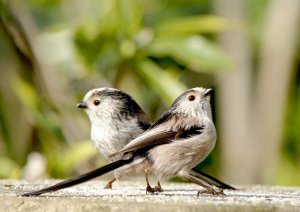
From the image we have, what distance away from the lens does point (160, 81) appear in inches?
117

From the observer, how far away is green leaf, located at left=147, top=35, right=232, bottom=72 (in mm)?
3018

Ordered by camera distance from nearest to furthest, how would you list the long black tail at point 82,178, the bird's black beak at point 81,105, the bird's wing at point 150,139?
the long black tail at point 82,178, the bird's wing at point 150,139, the bird's black beak at point 81,105

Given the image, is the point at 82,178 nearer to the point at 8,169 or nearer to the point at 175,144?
the point at 175,144

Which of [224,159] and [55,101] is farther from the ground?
[55,101]

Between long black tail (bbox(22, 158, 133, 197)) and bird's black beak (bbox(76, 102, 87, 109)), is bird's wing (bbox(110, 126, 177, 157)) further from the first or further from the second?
bird's black beak (bbox(76, 102, 87, 109))

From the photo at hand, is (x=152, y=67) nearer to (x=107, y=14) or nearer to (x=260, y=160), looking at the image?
(x=107, y=14)

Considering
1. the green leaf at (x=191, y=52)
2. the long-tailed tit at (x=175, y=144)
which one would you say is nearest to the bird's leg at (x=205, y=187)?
the long-tailed tit at (x=175, y=144)

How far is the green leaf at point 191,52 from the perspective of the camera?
302cm

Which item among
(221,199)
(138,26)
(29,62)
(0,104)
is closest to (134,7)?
(138,26)

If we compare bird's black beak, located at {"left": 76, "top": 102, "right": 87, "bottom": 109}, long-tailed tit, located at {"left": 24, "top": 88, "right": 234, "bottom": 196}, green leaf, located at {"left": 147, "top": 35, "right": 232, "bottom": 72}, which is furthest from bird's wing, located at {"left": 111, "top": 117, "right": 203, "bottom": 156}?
green leaf, located at {"left": 147, "top": 35, "right": 232, "bottom": 72}

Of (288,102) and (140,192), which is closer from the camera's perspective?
(140,192)

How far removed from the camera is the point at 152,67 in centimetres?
305

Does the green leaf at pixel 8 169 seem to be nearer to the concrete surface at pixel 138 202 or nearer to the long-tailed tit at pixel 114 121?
the long-tailed tit at pixel 114 121

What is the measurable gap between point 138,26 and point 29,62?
41 cm
